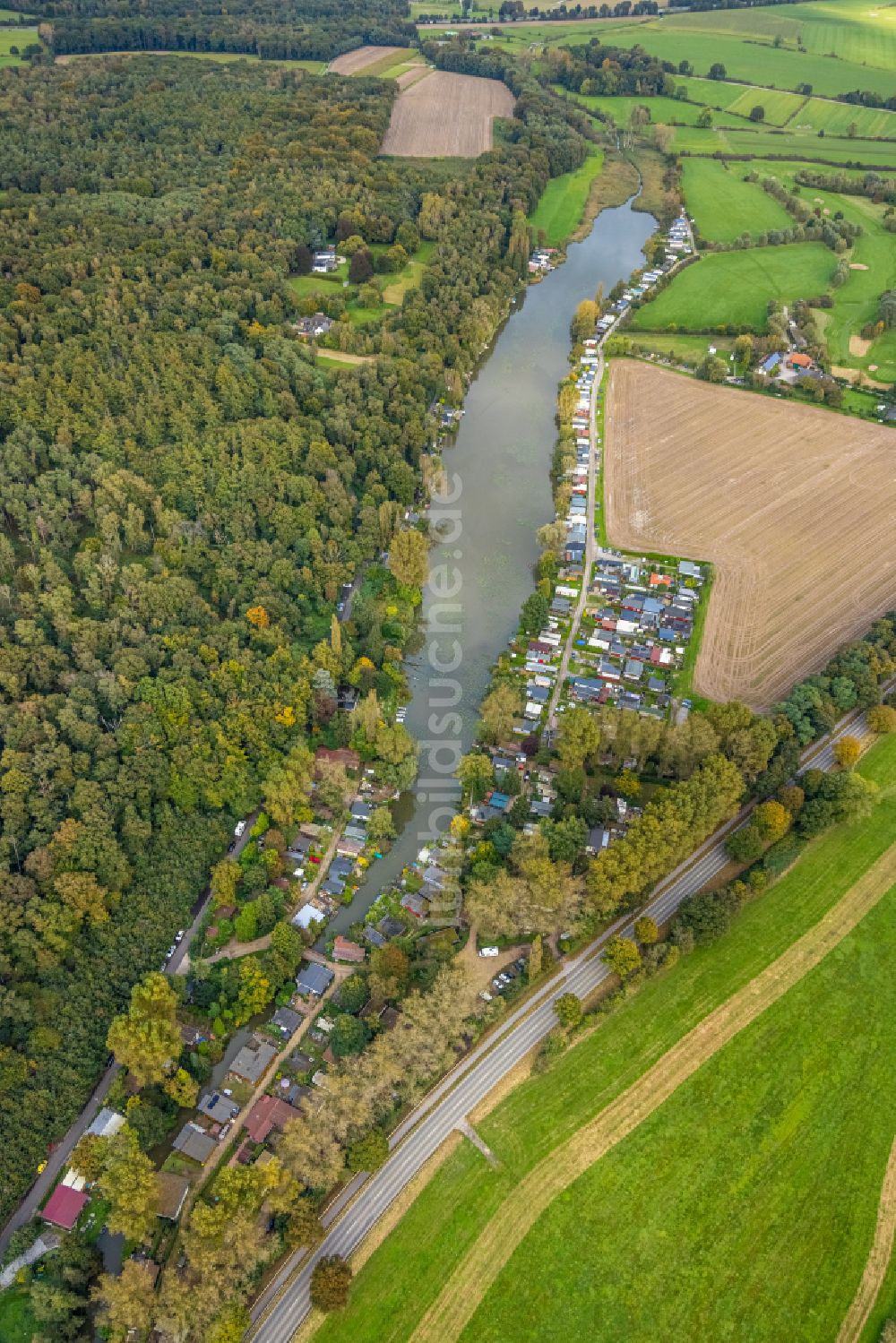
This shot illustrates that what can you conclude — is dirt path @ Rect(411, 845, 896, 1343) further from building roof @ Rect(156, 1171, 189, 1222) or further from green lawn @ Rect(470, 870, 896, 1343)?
building roof @ Rect(156, 1171, 189, 1222)

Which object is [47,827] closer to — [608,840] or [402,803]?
[402,803]

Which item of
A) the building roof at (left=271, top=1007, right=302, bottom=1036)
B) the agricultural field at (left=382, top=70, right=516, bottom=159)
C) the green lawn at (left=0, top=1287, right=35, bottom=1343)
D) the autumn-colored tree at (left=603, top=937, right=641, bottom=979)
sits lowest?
the green lawn at (left=0, top=1287, right=35, bottom=1343)

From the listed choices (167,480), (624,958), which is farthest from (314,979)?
(167,480)

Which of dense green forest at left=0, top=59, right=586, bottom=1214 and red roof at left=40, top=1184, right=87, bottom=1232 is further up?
dense green forest at left=0, top=59, right=586, bottom=1214

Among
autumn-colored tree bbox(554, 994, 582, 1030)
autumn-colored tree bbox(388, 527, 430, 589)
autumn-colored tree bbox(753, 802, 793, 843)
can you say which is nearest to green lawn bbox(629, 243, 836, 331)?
autumn-colored tree bbox(388, 527, 430, 589)

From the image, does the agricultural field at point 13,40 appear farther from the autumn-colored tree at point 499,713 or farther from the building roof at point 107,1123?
the building roof at point 107,1123

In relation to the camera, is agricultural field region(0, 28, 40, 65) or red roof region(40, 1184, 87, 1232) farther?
agricultural field region(0, 28, 40, 65)

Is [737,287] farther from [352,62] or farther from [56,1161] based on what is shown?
[56,1161]
